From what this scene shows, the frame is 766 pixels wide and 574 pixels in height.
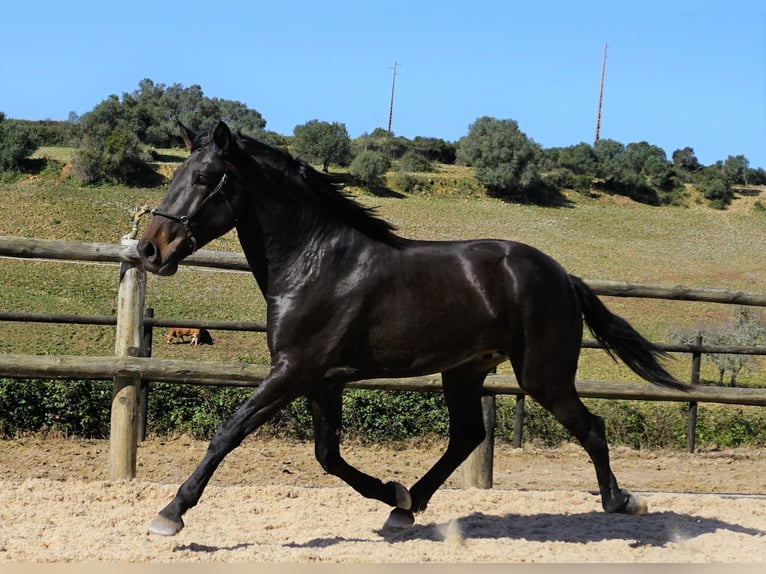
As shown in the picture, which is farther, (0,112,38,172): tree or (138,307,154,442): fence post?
(0,112,38,172): tree

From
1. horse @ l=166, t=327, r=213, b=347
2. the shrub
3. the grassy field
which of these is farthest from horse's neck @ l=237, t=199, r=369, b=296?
the shrub

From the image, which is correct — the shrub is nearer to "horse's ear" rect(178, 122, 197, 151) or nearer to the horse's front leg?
"horse's ear" rect(178, 122, 197, 151)

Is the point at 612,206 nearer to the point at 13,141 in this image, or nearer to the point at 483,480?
the point at 13,141

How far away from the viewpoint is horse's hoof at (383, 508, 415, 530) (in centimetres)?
446

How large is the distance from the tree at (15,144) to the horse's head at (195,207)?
47.1m

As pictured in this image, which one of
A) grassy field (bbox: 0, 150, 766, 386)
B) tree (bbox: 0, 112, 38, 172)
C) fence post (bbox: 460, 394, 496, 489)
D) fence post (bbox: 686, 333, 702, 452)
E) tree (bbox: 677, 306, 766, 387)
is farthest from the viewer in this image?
tree (bbox: 0, 112, 38, 172)

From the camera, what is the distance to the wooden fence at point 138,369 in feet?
16.7

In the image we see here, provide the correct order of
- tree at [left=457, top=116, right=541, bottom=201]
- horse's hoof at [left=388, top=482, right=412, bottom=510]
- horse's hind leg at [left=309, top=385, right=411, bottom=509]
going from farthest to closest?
tree at [left=457, top=116, right=541, bottom=201] < horse's hoof at [left=388, top=482, right=412, bottom=510] < horse's hind leg at [left=309, top=385, right=411, bottom=509]

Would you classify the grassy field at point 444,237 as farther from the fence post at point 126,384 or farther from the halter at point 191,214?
the halter at point 191,214

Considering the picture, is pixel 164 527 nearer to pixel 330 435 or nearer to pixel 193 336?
pixel 330 435

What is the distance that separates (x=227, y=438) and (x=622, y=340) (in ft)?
7.37

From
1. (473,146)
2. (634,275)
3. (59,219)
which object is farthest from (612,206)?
(59,219)

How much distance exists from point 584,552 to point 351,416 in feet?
13.7

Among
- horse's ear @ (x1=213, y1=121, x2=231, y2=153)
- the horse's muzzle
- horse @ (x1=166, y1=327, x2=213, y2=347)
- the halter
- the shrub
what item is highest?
the shrub
